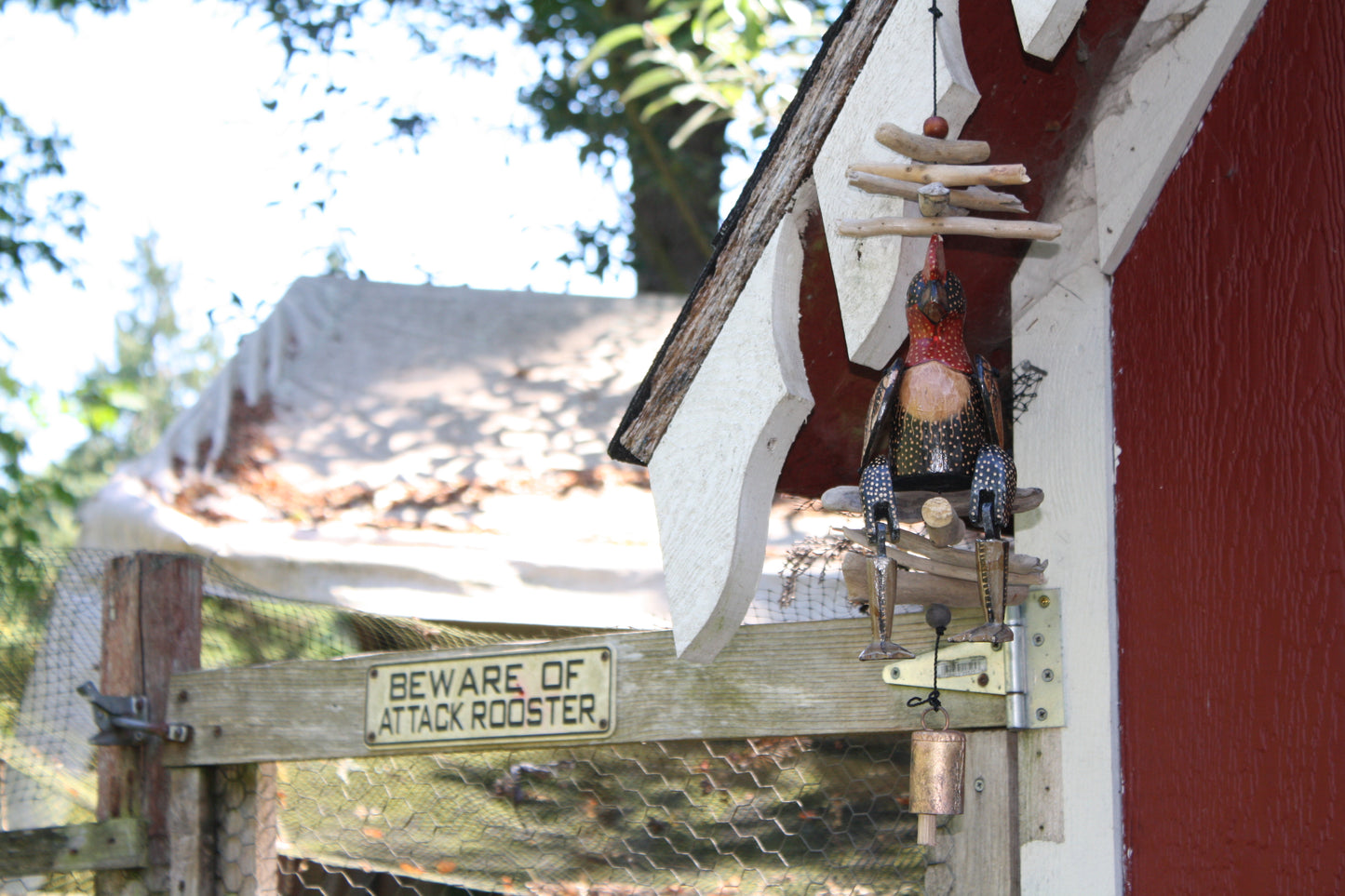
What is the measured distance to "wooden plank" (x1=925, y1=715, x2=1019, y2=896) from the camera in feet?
5.83

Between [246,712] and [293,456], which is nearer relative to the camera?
[246,712]

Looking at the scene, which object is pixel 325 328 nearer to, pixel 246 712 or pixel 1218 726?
pixel 246 712

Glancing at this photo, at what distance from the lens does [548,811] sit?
3016 millimetres

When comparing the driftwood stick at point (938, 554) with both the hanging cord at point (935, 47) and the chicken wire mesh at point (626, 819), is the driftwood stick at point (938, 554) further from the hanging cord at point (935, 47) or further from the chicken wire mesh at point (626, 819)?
the chicken wire mesh at point (626, 819)

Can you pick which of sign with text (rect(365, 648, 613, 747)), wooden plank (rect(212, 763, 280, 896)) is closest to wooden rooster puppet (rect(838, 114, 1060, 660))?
sign with text (rect(365, 648, 613, 747))

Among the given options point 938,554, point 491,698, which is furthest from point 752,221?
point 491,698

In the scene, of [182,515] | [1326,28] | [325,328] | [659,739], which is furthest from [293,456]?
[1326,28]

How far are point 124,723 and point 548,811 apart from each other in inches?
38.3

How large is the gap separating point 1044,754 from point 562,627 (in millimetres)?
1963

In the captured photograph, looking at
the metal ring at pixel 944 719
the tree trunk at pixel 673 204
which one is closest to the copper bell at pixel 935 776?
the metal ring at pixel 944 719

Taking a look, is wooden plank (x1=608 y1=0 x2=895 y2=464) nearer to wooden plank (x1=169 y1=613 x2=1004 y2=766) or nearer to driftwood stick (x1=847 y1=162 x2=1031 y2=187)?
driftwood stick (x1=847 y1=162 x2=1031 y2=187)

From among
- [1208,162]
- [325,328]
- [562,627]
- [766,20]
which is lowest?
[562,627]

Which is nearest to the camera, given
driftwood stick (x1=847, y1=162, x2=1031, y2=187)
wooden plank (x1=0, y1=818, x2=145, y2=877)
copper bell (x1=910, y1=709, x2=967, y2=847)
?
driftwood stick (x1=847, y1=162, x2=1031, y2=187)

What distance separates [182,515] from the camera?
3.90 meters
